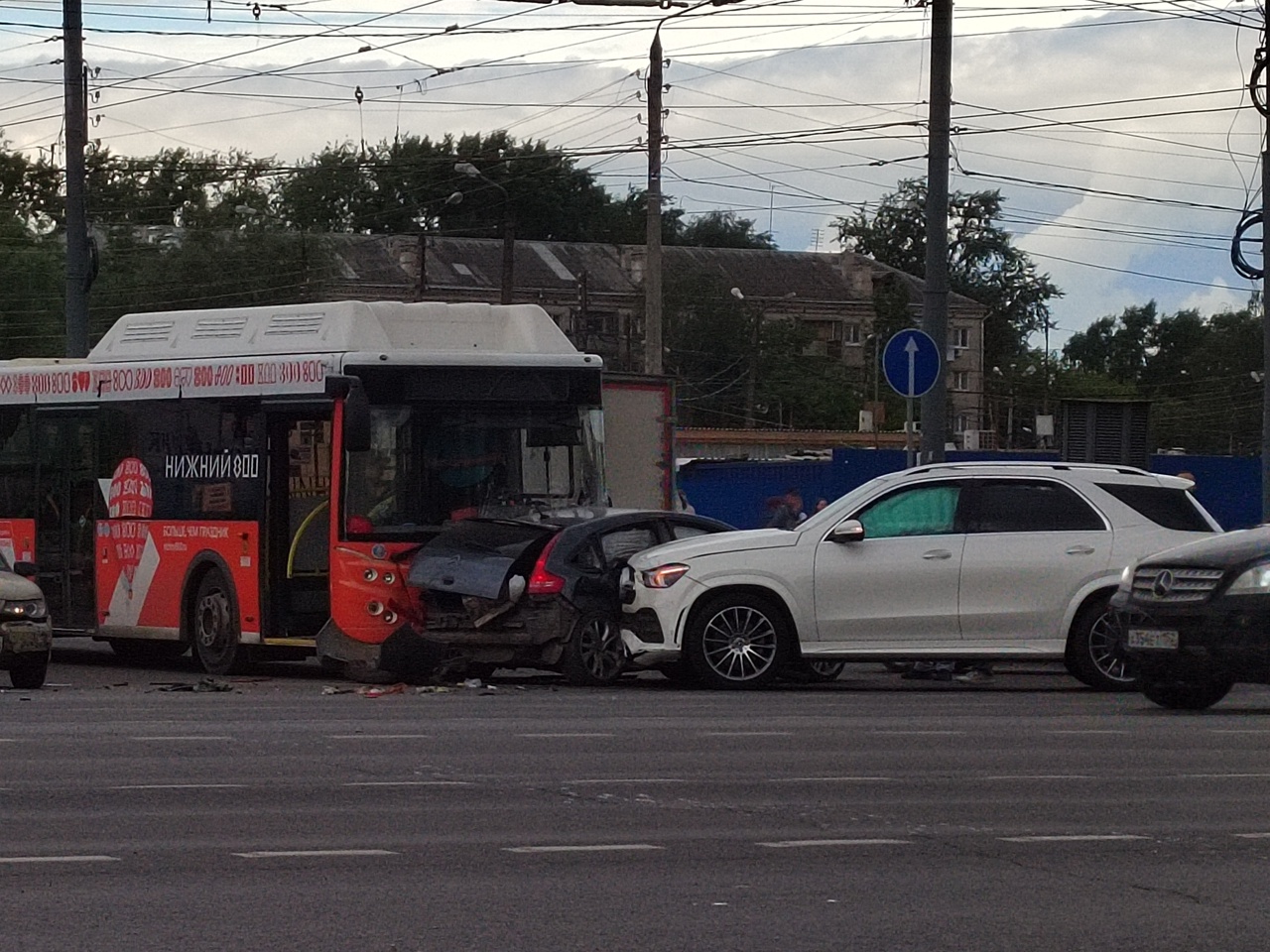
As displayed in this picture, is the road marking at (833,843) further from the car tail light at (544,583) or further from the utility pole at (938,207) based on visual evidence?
the utility pole at (938,207)

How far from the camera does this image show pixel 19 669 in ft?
56.1

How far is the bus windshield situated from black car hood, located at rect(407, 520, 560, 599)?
40cm

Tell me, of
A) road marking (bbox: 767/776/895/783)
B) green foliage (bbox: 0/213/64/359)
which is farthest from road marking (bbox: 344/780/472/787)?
green foliage (bbox: 0/213/64/359)

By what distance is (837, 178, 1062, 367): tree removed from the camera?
365 ft

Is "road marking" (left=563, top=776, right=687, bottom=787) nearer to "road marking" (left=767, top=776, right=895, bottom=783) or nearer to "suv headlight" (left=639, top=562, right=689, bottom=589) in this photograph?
"road marking" (left=767, top=776, right=895, bottom=783)

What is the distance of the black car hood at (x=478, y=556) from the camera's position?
16562 millimetres

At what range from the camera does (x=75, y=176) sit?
28.2m

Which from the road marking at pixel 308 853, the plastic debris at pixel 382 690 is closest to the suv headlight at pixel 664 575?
the plastic debris at pixel 382 690

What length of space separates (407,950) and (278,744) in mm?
5887

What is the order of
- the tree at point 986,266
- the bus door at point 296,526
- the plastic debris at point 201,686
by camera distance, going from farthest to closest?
the tree at point 986,266
the bus door at point 296,526
the plastic debris at point 201,686

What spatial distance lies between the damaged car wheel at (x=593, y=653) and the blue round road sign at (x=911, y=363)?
4415 mm

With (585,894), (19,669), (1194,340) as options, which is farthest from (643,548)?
(1194,340)

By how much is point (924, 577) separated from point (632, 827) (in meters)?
7.76

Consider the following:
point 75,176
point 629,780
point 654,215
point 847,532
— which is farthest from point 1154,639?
point 654,215
